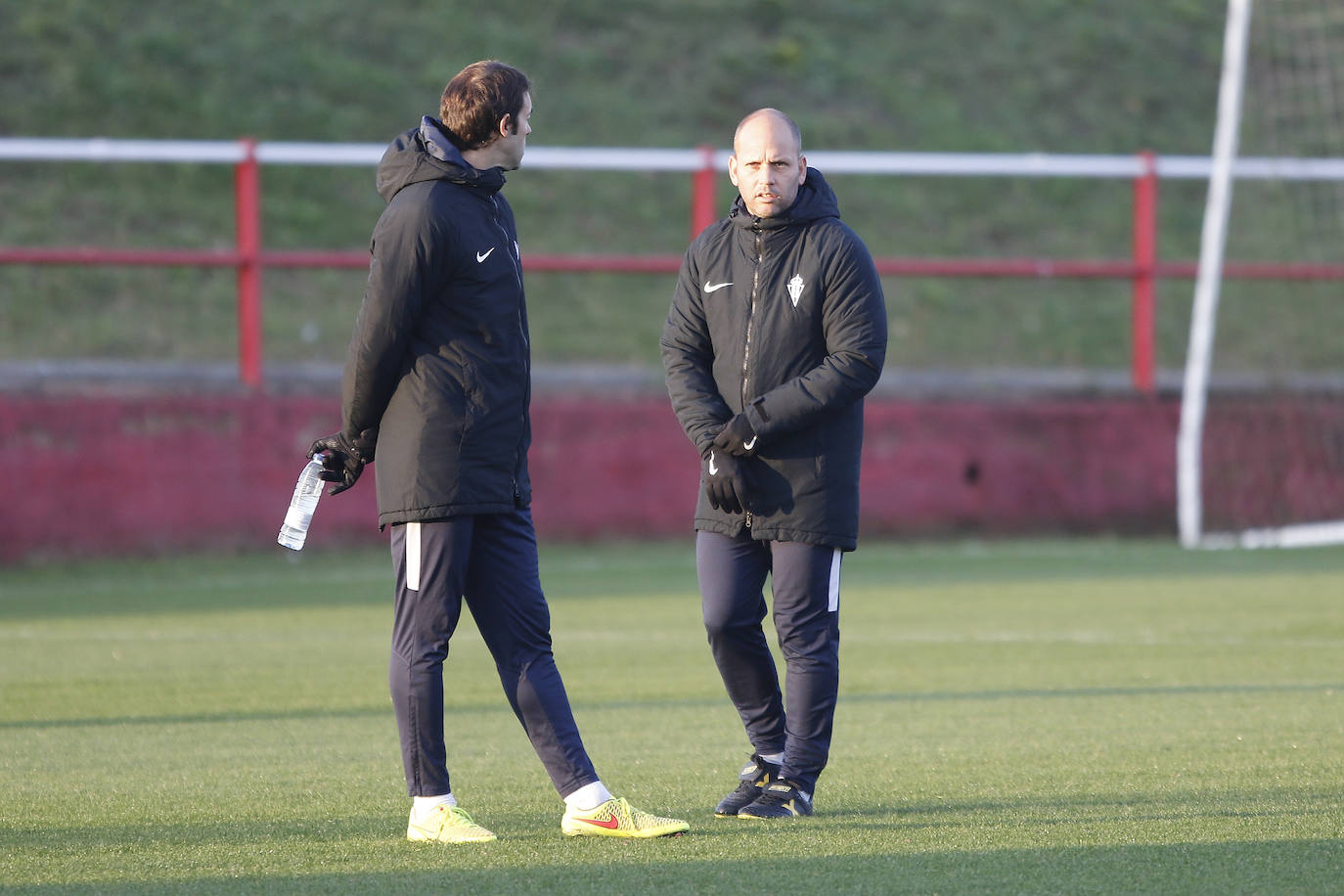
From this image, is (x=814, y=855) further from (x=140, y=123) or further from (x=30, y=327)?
(x=140, y=123)

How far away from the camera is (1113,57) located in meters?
21.5

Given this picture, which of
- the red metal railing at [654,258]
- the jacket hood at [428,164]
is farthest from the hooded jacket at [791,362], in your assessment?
the red metal railing at [654,258]

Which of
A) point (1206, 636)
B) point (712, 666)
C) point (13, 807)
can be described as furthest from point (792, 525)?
point (1206, 636)

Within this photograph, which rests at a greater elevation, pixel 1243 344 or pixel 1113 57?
pixel 1113 57

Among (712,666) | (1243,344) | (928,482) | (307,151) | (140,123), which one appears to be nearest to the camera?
(712,666)

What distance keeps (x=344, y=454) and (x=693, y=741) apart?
1.84 metres

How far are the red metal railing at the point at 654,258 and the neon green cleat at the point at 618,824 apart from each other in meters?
6.96

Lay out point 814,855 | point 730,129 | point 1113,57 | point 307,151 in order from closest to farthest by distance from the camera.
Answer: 1. point 814,855
2. point 307,151
3. point 730,129
4. point 1113,57

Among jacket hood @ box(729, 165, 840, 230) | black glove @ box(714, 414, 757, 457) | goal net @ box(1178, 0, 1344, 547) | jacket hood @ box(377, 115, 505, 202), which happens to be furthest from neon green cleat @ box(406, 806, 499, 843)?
goal net @ box(1178, 0, 1344, 547)

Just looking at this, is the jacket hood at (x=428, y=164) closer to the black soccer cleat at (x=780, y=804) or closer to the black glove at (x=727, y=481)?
the black glove at (x=727, y=481)

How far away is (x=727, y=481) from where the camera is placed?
183 inches

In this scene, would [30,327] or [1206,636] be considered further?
[30,327]

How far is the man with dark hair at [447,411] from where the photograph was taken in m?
4.27

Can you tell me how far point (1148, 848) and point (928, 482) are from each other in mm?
8061
